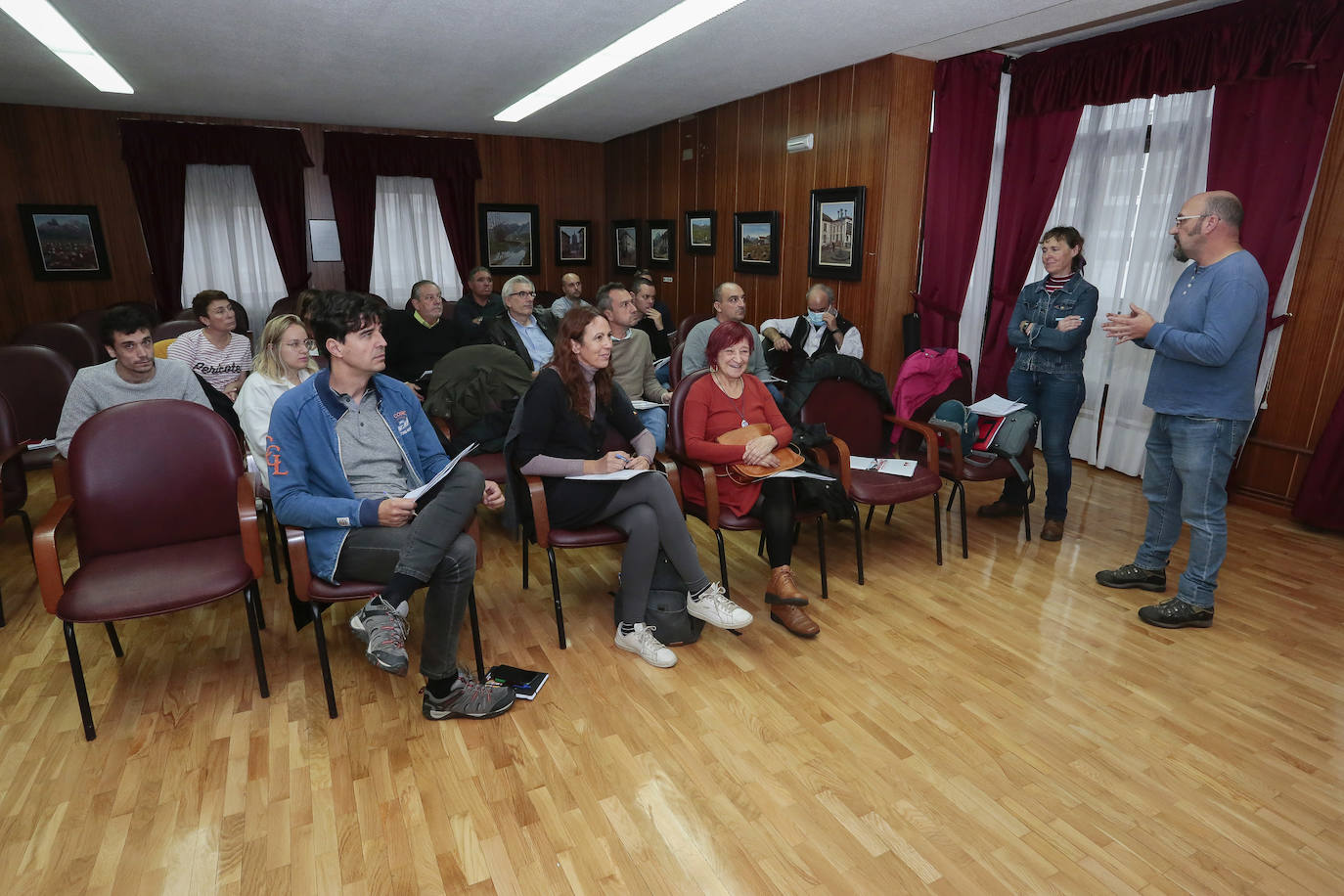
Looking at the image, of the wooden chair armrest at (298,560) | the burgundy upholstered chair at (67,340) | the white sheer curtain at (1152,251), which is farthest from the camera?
the burgundy upholstered chair at (67,340)

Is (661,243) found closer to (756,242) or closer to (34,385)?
(756,242)

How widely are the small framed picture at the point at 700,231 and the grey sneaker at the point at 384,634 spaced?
5.73 metres

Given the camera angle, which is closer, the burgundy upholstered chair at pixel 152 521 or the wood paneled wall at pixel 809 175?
the burgundy upholstered chair at pixel 152 521

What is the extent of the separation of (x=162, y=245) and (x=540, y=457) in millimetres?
6992

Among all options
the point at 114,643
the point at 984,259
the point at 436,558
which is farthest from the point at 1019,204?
the point at 114,643

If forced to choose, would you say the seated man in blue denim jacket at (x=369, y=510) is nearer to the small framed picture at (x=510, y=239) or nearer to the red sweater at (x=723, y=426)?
the red sweater at (x=723, y=426)

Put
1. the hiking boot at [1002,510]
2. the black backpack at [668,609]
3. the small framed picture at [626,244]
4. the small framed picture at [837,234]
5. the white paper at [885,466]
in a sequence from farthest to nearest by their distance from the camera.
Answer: the small framed picture at [626,244]
the small framed picture at [837,234]
the hiking boot at [1002,510]
the white paper at [885,466]
the black backpack at [668,609]

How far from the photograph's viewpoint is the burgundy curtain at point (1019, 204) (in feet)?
17.3

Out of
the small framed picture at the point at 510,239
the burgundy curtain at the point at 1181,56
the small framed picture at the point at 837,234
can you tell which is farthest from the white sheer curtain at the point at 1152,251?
the small framed picture at the point at 510,239

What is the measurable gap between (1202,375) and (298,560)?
3.59 m

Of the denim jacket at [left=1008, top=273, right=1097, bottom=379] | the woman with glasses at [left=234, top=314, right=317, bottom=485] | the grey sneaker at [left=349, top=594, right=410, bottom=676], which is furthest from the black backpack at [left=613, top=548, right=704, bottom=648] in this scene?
the denim jacket at [left=1008, top=273, right=1097, bottom=379]

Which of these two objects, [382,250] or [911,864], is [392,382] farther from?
[382,250]

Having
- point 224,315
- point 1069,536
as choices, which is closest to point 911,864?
point 1069,536

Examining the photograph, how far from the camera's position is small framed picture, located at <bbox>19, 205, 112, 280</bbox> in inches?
281
